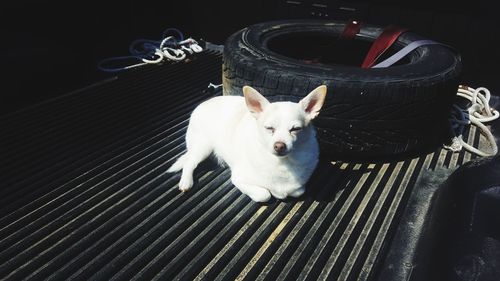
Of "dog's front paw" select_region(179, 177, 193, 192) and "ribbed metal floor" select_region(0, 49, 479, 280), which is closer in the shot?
"ribbed metal floor" select_region(0, 49, 479, 280)

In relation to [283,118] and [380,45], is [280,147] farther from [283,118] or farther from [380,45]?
[380,45]

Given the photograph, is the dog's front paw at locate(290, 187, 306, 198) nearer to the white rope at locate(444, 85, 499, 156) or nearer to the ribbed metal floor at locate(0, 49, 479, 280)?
the ribbed metal floor at locate(0, 49, 479, 280)

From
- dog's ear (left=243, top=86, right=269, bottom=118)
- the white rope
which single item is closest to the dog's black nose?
dog's ear (left=243, top=86, right=269, bottom=118)

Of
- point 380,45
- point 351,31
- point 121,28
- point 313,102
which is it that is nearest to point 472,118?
point 380,45

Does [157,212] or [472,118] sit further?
[472,118]

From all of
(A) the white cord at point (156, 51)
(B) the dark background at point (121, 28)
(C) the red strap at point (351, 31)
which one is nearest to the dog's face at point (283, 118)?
(C) the red strap at point (351, 31)

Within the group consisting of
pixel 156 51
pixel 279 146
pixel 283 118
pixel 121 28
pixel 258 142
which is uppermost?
pixel 283 118

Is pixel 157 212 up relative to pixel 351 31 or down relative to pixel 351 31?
down

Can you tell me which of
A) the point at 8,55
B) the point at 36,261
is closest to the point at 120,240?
the point at 36,261
